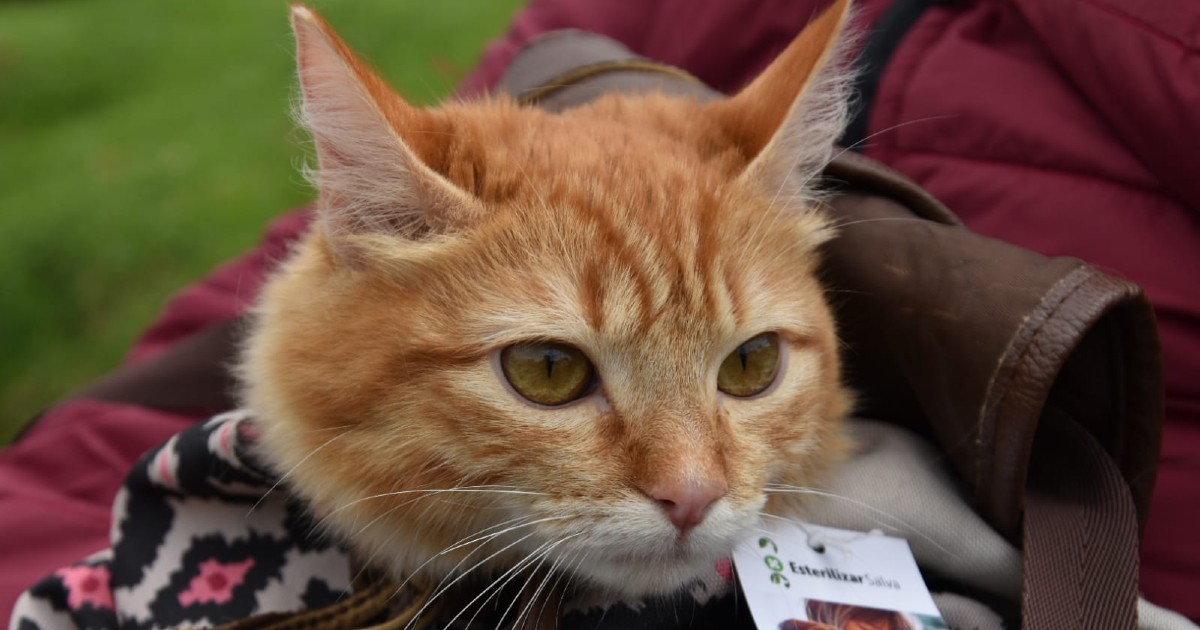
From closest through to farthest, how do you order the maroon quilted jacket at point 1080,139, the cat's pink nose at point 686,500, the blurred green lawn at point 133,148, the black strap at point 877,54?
the cat's pink nose at point 686,500 < the maroon quilted jacket at point 1080,139 < the black strap at point 877,54 < the blurred green lawn at point 133,148

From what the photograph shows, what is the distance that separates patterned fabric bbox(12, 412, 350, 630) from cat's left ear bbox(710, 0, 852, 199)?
108cm

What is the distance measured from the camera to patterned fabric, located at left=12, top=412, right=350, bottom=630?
1.51 meters

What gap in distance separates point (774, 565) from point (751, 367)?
336 mm

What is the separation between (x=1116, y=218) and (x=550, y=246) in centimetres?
107

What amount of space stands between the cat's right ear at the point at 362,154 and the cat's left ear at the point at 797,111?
56 cm

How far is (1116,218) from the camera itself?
157cm

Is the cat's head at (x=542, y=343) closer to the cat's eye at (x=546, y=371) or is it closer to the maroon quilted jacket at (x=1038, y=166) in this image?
the cat's eye at (x=546, y=371)

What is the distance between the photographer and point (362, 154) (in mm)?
1365

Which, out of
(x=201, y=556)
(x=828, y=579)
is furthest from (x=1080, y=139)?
(x=201, y=556)

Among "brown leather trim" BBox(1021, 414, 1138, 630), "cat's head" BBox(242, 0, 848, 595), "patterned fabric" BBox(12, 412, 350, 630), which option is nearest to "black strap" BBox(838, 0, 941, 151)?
"cat's head" BBox(242, 0, 848, 595)

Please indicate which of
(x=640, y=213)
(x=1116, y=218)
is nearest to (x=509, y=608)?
(x=640, y=213)

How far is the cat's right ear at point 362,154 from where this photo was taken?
1.27m

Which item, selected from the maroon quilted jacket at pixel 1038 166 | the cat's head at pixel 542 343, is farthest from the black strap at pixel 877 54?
the cat's head at pixel 542 343

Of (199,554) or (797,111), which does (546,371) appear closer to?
(797,111)
